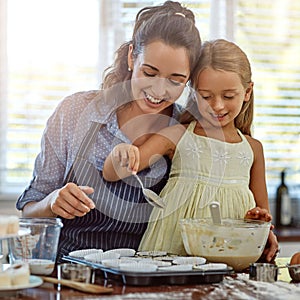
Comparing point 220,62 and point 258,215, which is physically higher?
point 220,62

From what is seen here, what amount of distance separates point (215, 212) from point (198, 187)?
0.23 meters

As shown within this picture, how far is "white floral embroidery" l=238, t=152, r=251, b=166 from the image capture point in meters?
1.94

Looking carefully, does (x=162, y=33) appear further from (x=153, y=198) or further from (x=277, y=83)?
(x=277, y=83)

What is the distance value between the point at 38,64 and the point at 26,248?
2.08m

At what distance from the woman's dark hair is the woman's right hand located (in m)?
0.50

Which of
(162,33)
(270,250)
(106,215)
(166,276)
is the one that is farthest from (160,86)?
(166,276)

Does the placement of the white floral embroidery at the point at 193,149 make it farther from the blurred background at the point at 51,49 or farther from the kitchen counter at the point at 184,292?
the blurred background at the point at 51,49

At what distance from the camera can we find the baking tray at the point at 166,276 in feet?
4.62

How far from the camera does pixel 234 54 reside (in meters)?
1.97

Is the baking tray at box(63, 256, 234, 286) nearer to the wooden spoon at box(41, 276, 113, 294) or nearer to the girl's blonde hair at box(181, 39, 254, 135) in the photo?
the wooden spoon at box(41, 276, 113, 294)

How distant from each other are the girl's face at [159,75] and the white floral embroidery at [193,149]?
12 centimetres

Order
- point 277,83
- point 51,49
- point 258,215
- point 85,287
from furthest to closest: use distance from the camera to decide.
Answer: point 277,83
point 51,49
point 258,215
point 85,287

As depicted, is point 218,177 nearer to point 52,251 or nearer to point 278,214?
point 52,251

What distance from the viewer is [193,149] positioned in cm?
193
